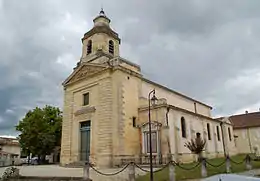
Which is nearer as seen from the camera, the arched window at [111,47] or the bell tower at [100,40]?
the bell tower at [100,40]

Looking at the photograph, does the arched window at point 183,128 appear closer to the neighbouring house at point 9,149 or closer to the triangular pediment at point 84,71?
the triangular pediment at point 84,71

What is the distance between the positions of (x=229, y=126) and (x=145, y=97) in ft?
49.6

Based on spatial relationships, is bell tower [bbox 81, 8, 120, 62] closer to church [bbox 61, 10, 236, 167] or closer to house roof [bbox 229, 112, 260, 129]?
church [bbox 61, 10, 236, 167]

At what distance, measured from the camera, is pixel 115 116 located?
899 inches

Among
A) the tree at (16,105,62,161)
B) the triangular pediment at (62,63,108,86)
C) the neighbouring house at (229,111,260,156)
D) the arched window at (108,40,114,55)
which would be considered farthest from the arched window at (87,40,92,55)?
the neighbouring house at (229,111,260,156)

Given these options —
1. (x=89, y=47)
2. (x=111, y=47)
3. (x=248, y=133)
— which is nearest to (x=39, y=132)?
(x=89, y=47)

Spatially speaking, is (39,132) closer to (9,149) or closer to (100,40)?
(100,40)

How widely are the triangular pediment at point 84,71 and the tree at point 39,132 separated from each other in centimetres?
821

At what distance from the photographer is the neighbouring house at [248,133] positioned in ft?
134

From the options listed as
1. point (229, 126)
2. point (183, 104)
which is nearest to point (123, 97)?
point (183, 104)

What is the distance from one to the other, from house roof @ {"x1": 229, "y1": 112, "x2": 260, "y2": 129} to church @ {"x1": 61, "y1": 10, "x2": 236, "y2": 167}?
46.9 ft

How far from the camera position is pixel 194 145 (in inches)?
812

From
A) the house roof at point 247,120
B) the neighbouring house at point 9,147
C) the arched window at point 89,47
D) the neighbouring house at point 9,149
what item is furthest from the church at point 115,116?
the neighbouring house at point 9,147

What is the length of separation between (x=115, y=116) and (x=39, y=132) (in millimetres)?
15683
